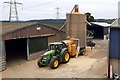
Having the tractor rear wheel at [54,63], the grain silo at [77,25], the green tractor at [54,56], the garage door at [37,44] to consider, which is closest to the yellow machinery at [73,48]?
the green tractor at [54,56]

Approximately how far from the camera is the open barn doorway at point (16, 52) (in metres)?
22.9

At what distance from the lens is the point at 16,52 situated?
2712 centimetres

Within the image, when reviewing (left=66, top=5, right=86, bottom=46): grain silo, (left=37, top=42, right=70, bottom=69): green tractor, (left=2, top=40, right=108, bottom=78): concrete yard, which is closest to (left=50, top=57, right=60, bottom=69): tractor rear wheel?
(left=37, top=42, right=70, bottom=69): green tractor

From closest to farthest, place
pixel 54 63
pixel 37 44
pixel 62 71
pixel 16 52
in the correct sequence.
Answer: pixel 62 71 → pixel 54 63 → pixel 37 44 → pixel 16 52

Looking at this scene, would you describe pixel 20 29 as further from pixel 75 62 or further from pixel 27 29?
pixel 75 62

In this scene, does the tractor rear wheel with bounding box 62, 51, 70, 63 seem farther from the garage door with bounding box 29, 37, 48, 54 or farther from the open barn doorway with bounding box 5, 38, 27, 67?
the open barn doorway with bounding box 5, 38, 27, 67

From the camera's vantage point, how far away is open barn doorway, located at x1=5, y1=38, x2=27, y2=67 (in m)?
22.9

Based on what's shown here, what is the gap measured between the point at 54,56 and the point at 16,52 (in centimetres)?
886

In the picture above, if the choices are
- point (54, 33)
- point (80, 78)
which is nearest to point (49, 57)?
point (80, 78)

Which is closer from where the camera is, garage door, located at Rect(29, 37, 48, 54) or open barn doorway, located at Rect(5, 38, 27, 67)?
open barn doorway, located at Rect(5, 38, 27, 67)

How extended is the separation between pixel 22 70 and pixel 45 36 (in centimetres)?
730

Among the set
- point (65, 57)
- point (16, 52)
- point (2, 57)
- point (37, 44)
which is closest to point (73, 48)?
point (65, 57)

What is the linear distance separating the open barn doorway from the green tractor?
145 inches

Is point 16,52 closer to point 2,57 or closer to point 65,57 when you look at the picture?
point 2,57
